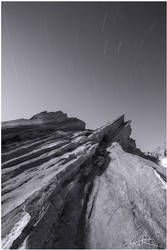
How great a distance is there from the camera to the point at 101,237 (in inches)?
382

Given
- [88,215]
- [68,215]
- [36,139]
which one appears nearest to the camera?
[68,215]

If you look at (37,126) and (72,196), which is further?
(37,126)

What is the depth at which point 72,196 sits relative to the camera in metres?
12.1

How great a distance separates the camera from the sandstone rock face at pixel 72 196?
8.16m

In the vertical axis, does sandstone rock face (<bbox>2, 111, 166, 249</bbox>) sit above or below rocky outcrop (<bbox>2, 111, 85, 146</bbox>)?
below

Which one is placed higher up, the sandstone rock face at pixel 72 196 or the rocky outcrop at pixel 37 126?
the rocky outcrop at pixel 37 126

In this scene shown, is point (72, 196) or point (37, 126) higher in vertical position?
point (37, 126)

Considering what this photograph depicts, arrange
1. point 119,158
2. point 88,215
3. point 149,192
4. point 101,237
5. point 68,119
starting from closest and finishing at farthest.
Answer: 1. point 101,237
2. point 88,215
3. point 149,192
4. point 119,158
5. point 68,119

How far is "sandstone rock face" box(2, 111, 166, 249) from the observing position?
8.16 meters

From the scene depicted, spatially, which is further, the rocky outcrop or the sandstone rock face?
the rocky outcrop

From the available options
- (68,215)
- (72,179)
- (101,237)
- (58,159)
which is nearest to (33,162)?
(58,159)

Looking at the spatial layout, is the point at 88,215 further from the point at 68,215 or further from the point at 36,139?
the point at 36,139

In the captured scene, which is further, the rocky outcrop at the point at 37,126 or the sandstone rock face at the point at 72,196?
the rocky outcrop at the point at 37,126

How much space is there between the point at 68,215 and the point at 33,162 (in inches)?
229
